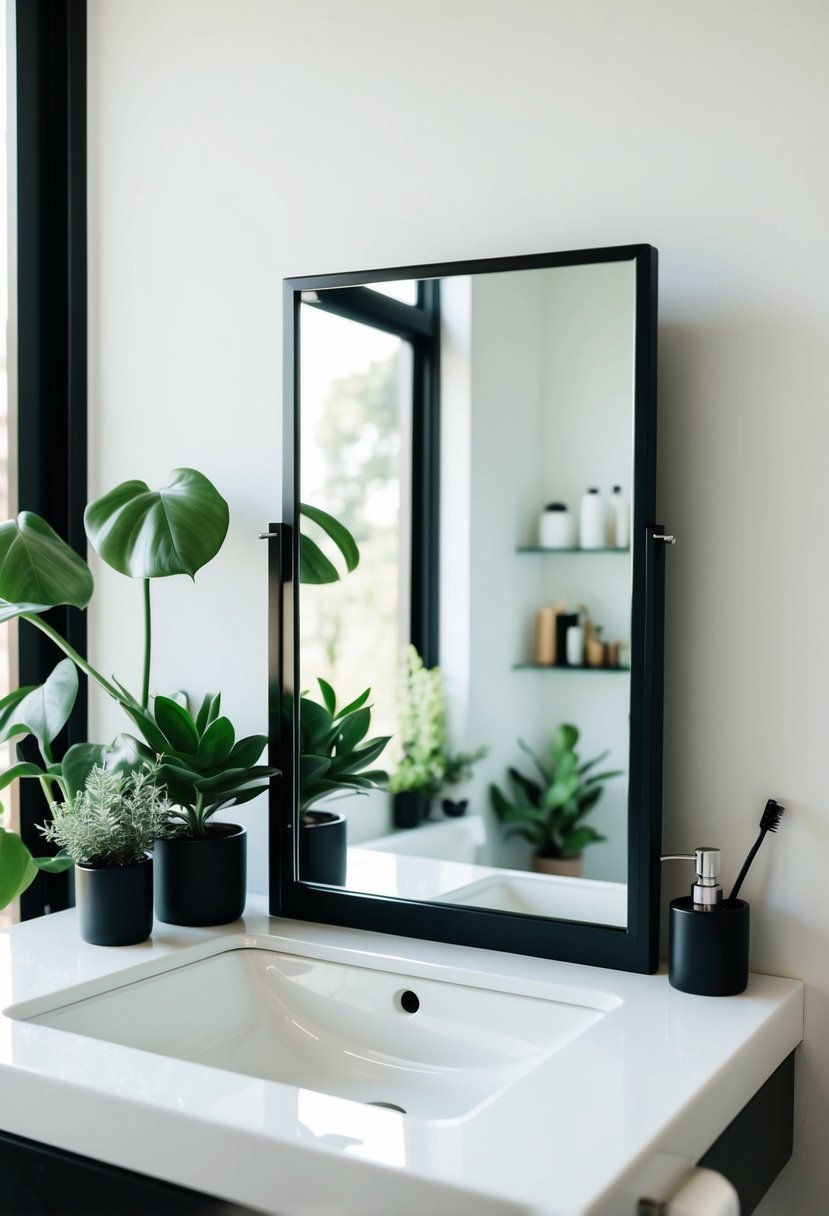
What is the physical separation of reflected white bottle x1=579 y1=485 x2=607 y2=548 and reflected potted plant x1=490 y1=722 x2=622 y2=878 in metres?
0.22

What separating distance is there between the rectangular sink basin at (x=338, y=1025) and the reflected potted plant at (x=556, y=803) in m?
0.21

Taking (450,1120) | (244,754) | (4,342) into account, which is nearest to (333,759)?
(244,754)

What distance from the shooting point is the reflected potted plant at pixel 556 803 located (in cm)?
140

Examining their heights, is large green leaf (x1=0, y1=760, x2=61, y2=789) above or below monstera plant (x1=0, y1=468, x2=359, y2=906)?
below

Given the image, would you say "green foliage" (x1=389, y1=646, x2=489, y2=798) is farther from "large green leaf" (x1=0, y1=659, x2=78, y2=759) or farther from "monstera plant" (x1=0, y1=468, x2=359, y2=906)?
"large green leaf" (x1=0, y1=659, x2=78, y2=759)

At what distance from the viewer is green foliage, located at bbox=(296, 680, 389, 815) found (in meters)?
1.55

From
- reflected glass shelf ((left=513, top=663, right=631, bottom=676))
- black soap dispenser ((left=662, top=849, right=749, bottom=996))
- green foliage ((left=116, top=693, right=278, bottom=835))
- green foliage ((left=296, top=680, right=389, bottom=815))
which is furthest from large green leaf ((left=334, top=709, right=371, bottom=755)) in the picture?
black soap dispenser ((left=662, top=849, right=749, bottom=996))

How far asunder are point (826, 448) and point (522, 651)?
0.44 m

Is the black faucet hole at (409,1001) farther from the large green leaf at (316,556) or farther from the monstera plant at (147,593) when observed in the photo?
the large green leaf at (316,556)

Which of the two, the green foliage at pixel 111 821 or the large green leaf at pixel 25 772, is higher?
the large green leaf at pixel 25 772

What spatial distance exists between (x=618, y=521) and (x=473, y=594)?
0.80ft

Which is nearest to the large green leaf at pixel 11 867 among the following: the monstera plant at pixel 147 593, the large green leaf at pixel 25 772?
the monstera plant at pixel 147 593

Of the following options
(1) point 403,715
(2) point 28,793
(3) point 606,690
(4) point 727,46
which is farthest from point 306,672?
(4) point 727,46

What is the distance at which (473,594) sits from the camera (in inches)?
59.7
